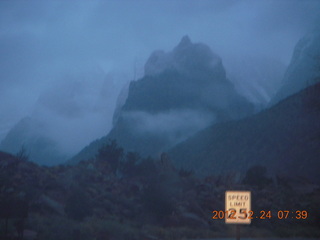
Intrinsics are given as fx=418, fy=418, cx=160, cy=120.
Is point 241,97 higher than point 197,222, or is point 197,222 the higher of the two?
point 241,97

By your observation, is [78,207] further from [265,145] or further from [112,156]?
[265,145]

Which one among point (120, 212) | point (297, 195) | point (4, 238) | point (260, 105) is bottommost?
point (4, 238)

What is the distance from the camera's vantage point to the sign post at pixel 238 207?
31.1 feet

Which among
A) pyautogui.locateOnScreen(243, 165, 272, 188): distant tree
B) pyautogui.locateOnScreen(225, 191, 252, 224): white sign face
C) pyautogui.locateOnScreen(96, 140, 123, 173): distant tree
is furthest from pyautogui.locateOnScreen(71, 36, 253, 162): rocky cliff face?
pyautogui.locateOnScreen(225, 191, 252, 224): white sign face

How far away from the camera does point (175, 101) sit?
121750 mm

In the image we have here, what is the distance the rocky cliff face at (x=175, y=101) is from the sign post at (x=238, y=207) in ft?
275

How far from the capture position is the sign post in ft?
31.1

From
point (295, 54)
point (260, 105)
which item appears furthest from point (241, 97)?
point (295, 54)

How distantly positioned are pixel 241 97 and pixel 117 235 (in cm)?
10911

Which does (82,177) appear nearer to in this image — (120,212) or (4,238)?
(120,212)

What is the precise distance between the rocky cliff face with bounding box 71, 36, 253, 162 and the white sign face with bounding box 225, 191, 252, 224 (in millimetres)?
83863

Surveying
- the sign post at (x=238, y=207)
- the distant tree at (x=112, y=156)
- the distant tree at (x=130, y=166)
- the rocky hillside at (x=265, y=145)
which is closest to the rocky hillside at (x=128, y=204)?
the distant tree at (x=130, y=166)

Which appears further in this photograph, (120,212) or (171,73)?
(171,73)

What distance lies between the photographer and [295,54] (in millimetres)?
118875
